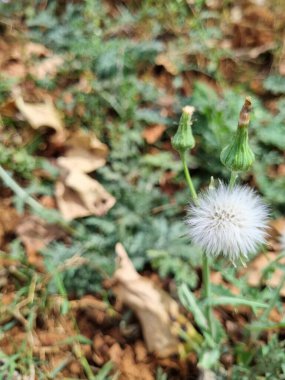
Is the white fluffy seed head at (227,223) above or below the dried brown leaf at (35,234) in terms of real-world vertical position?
above

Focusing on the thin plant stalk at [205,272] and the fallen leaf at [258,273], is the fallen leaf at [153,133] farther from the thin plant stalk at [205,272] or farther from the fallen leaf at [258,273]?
the thin plant stalk at [205,272]

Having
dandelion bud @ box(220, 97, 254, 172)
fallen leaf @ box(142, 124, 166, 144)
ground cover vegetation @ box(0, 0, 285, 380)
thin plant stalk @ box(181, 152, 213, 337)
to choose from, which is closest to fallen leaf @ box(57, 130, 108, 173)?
ground cover vegetation @ box(0, 0, 285, 380)

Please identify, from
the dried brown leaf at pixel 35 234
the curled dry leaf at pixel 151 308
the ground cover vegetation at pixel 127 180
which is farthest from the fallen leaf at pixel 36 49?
the curled dry leaf at pixel 151 308

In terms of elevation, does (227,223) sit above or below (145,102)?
above

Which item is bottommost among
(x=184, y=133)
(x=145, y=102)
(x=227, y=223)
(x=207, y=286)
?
(x=207, y=286)

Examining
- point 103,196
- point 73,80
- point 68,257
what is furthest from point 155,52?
point 68,257

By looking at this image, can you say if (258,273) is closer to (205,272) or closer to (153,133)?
(205,272)

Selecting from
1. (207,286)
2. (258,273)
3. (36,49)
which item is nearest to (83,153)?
(36,49)

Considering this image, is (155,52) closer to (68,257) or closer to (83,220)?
(83,220)
